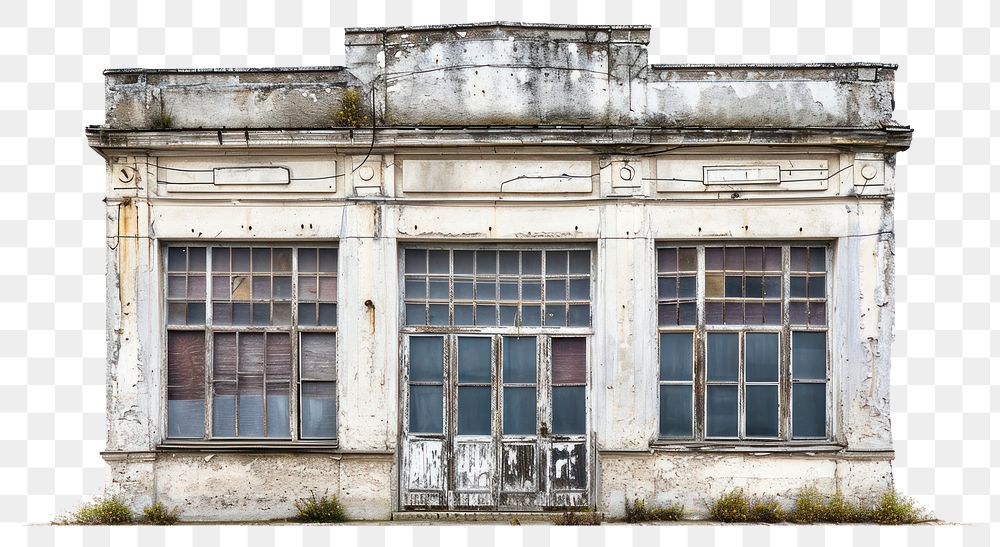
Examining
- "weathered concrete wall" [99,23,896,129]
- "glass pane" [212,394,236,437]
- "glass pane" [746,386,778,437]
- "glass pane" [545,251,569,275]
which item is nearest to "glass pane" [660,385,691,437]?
"glass pane" [746,386,778,437]

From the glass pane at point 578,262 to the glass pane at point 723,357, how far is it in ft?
4.64

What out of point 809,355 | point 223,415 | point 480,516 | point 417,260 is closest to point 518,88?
point 417,260

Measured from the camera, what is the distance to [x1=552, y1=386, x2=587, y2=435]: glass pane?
33.7ft

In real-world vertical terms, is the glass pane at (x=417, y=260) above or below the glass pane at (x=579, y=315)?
above

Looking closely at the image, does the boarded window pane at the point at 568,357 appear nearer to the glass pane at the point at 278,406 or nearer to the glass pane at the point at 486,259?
the glass pane at the point at 486,259

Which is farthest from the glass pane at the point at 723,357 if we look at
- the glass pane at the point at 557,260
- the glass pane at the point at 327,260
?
the glass pane at the point at 327,260

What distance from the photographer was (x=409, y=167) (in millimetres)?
10148

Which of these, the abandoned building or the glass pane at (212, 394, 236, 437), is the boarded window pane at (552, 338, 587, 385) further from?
the glass pane at (212, 394, 236, 437)

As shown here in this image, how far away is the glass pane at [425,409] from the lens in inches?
405

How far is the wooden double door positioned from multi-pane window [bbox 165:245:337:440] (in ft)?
2.92

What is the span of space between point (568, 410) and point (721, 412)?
152 cm

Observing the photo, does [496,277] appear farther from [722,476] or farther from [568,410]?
[722,476]

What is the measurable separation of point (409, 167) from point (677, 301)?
2963 millimetres

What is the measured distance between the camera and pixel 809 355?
33.8ft
